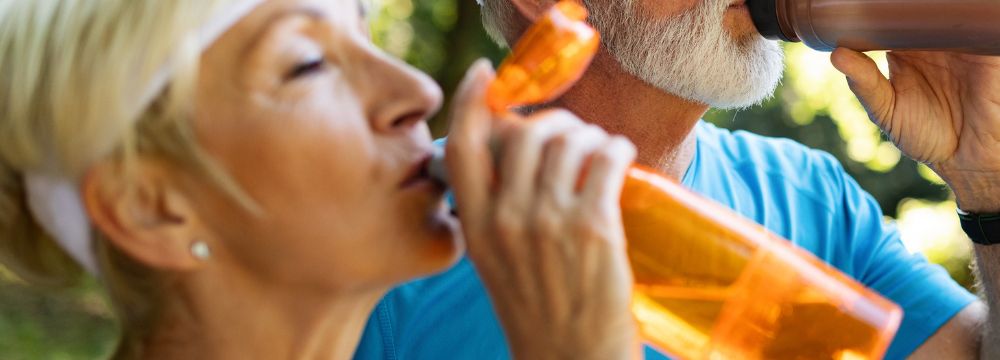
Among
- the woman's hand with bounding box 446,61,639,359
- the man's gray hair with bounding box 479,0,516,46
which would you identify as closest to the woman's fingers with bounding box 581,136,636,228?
the woman's hand with bounding box 446,61,639,359

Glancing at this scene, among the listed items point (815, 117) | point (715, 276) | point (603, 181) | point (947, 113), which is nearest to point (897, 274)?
point (947, 113)

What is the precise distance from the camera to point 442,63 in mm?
5391

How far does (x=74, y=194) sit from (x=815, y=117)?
15.2 ft

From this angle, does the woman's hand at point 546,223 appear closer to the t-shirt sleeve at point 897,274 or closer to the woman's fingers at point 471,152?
the woman's fingers at point 471,152

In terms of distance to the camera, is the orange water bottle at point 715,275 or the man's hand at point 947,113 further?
the man's hand at point 947,113

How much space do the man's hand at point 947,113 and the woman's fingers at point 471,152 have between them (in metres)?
0.96

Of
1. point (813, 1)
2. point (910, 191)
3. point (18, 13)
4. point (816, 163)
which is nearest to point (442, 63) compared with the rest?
point (910, 191)

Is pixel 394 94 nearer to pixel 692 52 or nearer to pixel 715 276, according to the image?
pixel 715 276

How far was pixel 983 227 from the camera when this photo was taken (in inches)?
66.1

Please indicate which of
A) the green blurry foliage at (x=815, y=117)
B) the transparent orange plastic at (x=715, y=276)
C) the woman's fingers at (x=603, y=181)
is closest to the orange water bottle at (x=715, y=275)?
the transparent orange plastic at (x=715, y=276)

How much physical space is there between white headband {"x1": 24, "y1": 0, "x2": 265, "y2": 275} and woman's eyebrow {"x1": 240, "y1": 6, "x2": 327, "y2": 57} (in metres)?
0.02

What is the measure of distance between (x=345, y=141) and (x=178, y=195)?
144 mm

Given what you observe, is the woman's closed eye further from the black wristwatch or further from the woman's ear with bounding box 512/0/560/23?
the black wristwatch

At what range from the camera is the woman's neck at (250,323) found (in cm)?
93
